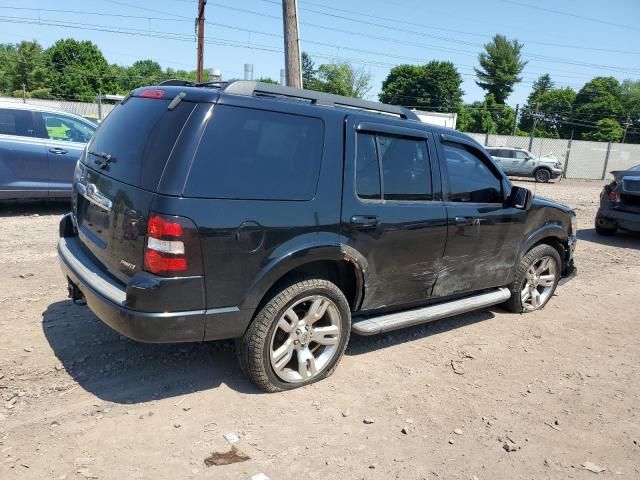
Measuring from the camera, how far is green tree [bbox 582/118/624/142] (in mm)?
63600

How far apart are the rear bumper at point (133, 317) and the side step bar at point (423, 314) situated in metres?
1.27

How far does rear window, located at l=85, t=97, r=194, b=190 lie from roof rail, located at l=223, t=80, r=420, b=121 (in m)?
0.36

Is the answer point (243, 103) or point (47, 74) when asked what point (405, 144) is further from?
point (47, 74)

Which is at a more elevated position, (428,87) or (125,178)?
(428,87)

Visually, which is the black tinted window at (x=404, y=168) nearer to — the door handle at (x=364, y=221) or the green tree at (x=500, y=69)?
the door handle at (x=364, y=221)

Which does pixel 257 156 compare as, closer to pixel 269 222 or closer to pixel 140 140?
pixel 269 222

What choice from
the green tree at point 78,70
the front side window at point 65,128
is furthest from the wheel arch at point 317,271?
the green tree at point 78,70

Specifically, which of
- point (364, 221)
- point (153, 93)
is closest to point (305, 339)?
point (364, 221)

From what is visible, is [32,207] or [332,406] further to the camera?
[32,207]

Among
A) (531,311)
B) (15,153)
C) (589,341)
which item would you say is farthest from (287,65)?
(589,341)

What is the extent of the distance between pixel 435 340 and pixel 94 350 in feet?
9.20

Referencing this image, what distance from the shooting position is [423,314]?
4156 mm

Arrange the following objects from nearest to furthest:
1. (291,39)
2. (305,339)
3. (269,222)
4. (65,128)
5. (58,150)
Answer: (269,222)
(305,339)
(58,150)
(65,128)
(291,39)

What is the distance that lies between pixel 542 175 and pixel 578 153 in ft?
23.7
